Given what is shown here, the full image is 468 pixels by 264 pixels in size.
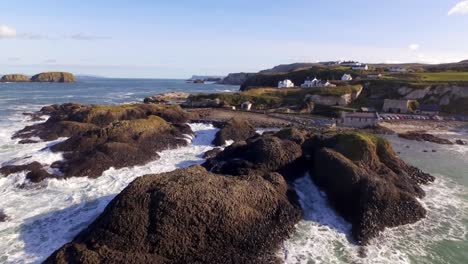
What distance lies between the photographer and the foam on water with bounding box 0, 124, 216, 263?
17.5m

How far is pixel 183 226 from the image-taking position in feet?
54.9

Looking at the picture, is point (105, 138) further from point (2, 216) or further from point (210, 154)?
point (2, 216)

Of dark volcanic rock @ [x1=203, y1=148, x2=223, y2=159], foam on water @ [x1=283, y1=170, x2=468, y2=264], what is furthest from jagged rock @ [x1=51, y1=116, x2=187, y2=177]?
foam on water @ [x1=283, y1=170, x2=468, y2=264]

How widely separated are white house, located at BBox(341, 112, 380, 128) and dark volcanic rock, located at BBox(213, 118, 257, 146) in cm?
1718

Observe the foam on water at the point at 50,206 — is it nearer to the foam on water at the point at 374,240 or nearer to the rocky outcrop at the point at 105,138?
the rocky outcrop at the point at 105,138

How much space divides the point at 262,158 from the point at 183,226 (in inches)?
395

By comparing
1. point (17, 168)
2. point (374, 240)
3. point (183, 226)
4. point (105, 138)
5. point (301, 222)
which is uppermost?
point (105, 138)

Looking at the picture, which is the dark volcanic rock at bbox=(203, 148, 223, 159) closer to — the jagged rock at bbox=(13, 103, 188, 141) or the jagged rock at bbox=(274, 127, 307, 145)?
the jagged rock at bbox=(274, 127, 307, 145)

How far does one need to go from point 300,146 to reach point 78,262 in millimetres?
17821

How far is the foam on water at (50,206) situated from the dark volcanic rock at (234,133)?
6.73 meters

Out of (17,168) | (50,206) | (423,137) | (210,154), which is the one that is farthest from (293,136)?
(423,137)

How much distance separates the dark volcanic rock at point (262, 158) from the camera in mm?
24938

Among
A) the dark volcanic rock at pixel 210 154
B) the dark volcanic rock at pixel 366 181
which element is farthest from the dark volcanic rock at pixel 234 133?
the dark volcanic rock at pixel 366 181

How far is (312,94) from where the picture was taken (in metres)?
70.9
